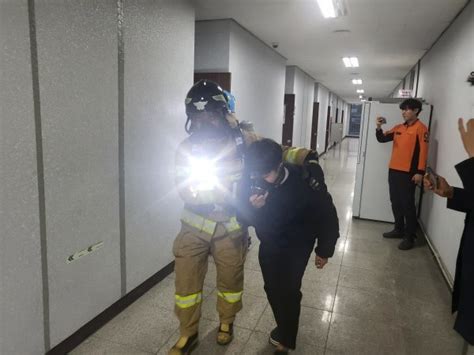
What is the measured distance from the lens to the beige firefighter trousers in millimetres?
2035

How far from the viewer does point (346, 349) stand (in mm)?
2229

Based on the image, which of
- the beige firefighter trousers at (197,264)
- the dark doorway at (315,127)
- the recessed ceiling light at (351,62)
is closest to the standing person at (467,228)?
the beige firefighter trousers at (197,264)

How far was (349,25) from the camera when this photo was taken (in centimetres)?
432

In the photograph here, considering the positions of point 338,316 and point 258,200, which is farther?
point 338,316

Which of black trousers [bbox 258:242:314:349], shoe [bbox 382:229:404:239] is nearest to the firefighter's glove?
black trousers [bbox 258:242:314:349]

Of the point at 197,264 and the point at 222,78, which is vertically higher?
the point at 222,78

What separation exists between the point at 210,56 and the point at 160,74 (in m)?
1.54

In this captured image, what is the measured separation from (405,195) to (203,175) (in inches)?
116

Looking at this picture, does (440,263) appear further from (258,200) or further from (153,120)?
(153,120)

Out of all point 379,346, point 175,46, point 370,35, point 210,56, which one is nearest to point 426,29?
point 370,35

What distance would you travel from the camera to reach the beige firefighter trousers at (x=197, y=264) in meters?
2.04

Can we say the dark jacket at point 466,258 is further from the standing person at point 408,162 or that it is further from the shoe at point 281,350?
the standing person at point 408,162

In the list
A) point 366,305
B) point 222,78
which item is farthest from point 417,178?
point 222,78

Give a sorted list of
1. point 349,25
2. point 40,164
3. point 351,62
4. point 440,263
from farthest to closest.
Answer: point 351,62 → point 349,25 → point 440,263 → point 40,164
